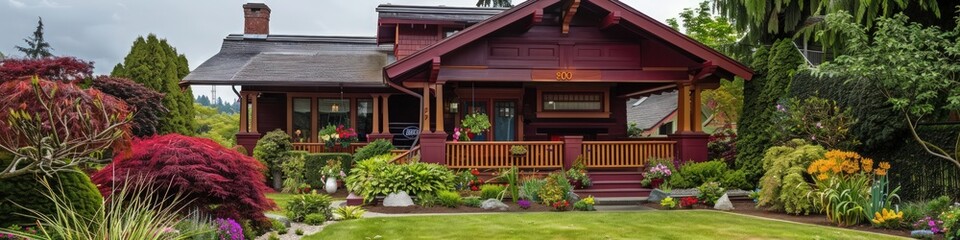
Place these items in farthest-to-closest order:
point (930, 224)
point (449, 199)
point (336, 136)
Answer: point (336, 136), point (449, 199), point (930, 224)

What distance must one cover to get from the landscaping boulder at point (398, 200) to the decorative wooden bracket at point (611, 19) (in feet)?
19.5

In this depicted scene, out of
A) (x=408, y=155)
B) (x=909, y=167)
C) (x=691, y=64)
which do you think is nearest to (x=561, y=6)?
(x=691, y=64)

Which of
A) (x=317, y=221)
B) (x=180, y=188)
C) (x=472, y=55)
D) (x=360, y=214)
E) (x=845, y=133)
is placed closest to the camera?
(x=180, y=188)

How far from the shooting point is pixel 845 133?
1202cm

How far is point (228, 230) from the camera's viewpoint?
7.43 metres

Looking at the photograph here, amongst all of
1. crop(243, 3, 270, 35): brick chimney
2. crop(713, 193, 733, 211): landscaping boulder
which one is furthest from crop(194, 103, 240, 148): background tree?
crop(713, 193, 733, 211): landscaping boulder

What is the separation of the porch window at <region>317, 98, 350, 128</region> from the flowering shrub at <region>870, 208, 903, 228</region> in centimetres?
1413

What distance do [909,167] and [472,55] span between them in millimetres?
8551

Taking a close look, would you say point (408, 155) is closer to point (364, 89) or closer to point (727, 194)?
point (364, 89)

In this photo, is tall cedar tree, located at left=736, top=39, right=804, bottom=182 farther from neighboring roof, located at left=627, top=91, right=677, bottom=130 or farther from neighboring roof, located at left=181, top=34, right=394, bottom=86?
neighboring roof, located at left=627, top=91, right=677, bottom=130

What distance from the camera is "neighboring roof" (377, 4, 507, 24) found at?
19.4 meters

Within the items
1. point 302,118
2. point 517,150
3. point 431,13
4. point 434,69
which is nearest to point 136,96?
point 302,118

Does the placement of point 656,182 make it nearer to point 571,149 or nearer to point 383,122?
point 571,149

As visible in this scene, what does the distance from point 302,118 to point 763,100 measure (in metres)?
12.5
